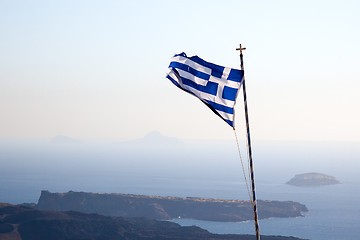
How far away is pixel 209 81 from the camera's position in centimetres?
1662

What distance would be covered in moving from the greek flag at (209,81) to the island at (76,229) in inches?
3982

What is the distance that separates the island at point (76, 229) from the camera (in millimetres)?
115562

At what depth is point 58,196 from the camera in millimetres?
182500

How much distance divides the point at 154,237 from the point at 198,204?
73.5 metres

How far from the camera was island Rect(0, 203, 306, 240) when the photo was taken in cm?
11556

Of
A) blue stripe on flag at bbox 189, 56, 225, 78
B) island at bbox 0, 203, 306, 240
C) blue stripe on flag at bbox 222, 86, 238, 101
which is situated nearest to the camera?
blue stripe on flag at bbox 222, 86, 238, 101

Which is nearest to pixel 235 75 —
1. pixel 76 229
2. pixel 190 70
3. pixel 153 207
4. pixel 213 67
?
pixel 213 67

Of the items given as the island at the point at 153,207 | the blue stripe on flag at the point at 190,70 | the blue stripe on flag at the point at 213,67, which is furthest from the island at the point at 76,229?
the blue stripe on flag at the point at 213,67

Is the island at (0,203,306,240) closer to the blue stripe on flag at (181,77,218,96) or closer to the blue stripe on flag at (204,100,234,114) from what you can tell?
the blue stripe on flag at (181,77,218,96)

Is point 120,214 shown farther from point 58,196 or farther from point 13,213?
point 13,213

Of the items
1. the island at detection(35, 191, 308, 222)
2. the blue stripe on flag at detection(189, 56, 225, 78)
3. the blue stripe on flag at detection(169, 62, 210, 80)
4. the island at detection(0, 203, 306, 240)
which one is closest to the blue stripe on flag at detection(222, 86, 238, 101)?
the blue stripe on flag at detection(189, 56, 225, 78)

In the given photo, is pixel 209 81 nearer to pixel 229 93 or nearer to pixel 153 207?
pixel 229 93

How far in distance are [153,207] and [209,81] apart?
17226cm

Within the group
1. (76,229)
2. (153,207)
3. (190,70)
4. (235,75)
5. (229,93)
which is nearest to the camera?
(235,75)
